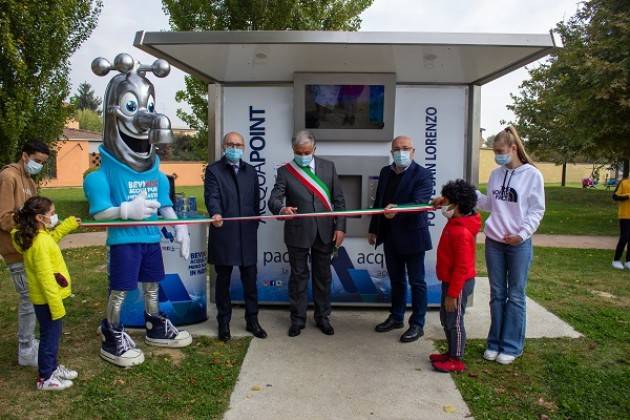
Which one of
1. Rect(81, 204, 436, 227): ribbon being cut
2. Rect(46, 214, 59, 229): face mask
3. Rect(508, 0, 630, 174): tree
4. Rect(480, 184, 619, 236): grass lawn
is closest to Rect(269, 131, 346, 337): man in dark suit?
Rect(81, 204, 436, 227): ribbon being cut

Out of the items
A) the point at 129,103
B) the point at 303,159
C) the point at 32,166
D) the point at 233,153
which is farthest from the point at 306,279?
the point at 32,166

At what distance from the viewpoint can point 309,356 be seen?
4.53 metres

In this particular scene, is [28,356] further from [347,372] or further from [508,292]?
[508,292]

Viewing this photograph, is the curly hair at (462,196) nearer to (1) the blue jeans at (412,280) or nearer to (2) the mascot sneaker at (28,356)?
(1) the blue jeans at (412,280)

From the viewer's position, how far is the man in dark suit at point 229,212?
466 centimetres

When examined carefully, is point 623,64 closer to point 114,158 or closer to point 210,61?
point 210,61

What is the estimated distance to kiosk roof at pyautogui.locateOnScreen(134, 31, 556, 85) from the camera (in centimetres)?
398

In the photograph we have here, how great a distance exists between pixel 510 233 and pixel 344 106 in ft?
7.46

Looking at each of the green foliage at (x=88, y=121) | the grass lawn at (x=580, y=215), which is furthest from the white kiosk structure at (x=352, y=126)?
→ the green foliage at (x=88, y=121)

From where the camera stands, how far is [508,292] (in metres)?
4.34

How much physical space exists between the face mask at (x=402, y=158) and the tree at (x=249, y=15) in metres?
8.60

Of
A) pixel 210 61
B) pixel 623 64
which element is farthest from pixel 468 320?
pixel 623 64

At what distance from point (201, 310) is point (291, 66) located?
102 inches

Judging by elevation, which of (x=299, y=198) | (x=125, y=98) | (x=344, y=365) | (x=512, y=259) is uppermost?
(x=125, y=98)
